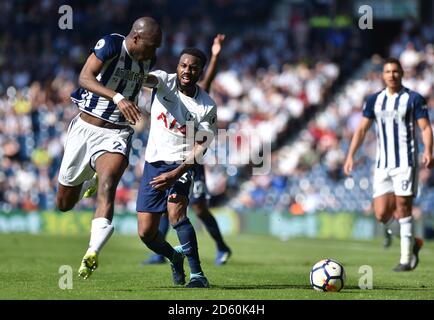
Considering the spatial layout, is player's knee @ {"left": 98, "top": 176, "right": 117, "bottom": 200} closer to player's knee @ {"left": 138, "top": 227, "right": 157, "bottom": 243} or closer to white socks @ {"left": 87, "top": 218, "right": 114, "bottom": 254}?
white socks @ {"left": 87, "top": 218, "right": 114, "bottom": 254}

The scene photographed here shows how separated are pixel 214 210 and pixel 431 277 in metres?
15.3

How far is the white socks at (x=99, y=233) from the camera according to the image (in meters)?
9.23

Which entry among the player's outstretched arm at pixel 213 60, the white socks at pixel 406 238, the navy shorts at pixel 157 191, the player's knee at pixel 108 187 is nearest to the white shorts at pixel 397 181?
the white socks at pixel 406 238

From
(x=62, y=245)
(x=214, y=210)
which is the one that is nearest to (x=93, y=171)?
(x=62, y=245)

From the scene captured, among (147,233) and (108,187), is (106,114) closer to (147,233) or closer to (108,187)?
(108,187)

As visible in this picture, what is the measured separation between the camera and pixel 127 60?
10.1 m

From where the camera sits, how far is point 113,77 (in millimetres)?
10125

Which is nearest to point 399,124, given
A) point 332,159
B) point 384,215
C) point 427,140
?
point 427,140

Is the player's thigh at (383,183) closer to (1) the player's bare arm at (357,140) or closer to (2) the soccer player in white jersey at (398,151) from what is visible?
(2) the soccer player in white jersey at (398,151)

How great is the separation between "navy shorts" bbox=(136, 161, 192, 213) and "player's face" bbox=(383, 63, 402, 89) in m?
4.09

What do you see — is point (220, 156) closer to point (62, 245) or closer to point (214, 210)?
point (214, 210)

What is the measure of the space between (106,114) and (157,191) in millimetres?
983

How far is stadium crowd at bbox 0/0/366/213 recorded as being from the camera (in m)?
29.0
